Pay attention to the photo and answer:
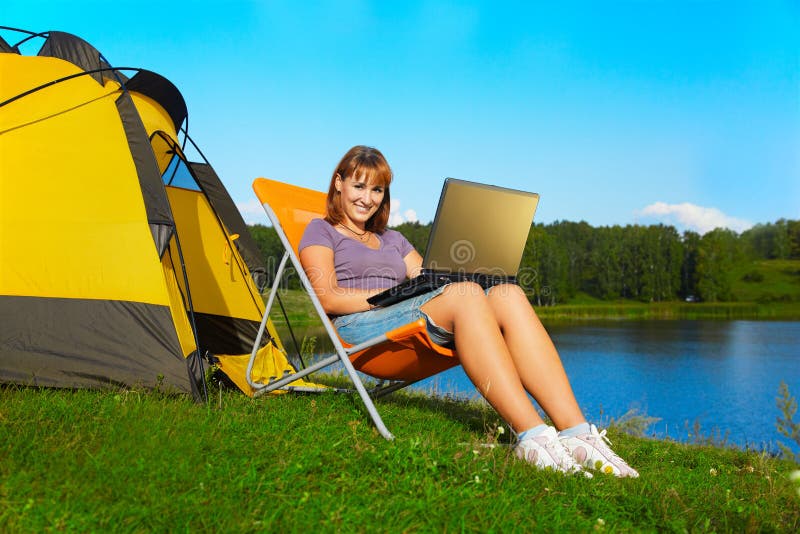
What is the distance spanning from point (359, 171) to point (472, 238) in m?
0.74

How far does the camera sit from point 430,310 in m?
2.67

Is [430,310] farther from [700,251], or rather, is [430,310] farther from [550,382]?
[700,251]

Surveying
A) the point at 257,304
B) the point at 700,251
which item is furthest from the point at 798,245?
the point at 257,304

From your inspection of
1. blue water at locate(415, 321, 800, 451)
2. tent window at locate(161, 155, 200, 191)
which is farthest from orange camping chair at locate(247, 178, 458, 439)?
blue water at locate(415, 321, 800, 451)

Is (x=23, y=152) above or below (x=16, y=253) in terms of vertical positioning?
above

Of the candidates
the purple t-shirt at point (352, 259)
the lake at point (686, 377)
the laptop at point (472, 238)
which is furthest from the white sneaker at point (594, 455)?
the lake at point (686, 377)

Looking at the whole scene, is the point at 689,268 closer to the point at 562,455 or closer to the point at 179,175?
the point at 179,175

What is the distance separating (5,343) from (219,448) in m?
1.65

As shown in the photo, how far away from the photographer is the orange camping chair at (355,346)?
2.65m

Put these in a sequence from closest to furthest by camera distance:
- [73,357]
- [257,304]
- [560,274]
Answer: [73,357] → [257,304] → [560,274]

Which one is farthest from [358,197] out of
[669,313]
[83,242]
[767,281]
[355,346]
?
[767,281]

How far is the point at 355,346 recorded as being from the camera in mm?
2756

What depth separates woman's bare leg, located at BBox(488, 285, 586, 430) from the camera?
252 centimetres

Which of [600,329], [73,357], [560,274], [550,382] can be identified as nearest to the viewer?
[550,382]
